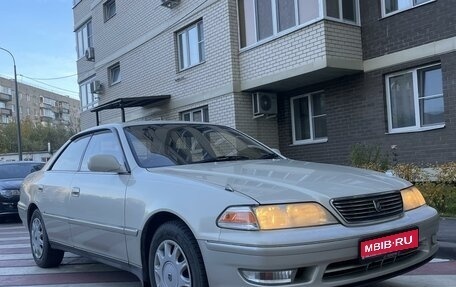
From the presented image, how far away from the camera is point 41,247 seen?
6133 mm

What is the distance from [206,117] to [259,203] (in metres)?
11.6

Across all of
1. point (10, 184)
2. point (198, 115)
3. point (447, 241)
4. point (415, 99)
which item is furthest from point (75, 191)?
point (198, 115)

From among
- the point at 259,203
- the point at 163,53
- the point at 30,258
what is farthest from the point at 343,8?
the point at 259,203

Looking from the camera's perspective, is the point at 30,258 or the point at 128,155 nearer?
the point at 128,155

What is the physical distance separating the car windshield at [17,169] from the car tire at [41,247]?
681 cm

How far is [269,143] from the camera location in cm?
1373

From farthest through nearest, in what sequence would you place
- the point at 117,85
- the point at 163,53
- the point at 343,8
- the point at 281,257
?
the point at 117,85
the point at 163,53
the point at 343,8
the point at 281,257

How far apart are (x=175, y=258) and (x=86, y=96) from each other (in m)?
22.1

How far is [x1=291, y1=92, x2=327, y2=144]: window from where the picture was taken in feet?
42.0

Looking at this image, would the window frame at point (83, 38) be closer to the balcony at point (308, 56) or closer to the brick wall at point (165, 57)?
the brick wall at point (165, 57)

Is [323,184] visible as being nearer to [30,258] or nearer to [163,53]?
[30,258]

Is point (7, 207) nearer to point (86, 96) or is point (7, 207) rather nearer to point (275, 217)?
point (275, 217)

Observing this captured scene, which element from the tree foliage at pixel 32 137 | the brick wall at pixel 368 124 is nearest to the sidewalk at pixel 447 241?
the brick wall at pixel 368 124

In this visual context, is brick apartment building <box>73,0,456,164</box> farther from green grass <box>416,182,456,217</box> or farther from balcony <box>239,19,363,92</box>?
green grass <box>416,182,456,217</box>
